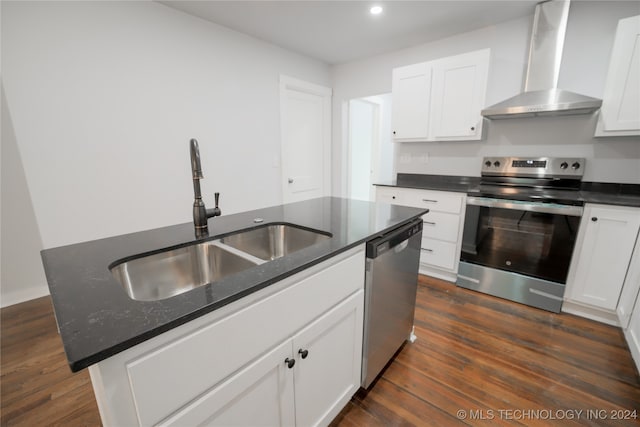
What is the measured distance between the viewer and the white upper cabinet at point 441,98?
2516 millimetres

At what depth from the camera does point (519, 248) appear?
7.29ft

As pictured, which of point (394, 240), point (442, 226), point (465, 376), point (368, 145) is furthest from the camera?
point (368, 145)

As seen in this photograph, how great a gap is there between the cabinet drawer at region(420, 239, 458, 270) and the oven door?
104mm

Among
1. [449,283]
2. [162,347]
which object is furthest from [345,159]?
[162,347]

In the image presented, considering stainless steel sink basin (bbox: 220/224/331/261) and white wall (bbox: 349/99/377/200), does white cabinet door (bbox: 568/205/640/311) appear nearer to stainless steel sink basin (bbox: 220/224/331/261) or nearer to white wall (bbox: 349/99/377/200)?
stainless steel sink basin (bbox: 220/224/331/261)

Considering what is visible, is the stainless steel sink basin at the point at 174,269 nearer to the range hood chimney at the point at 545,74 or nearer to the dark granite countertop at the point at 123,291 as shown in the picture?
the dark granite countertop at the point at 123,291

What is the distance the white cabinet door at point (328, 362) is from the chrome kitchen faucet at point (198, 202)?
0.68 metres

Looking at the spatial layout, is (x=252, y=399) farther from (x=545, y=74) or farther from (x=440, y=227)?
(x=545, y=74)

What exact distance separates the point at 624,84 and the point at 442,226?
1.61 m

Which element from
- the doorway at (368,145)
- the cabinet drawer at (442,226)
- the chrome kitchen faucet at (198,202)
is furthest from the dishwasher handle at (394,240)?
the doorway at (368,145)

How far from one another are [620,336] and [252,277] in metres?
2.72

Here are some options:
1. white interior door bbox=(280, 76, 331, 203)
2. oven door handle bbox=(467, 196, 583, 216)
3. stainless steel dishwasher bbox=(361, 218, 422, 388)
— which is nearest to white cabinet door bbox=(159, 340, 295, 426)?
stainless steel dishwasher bbox=(361, 218, 422, 388)

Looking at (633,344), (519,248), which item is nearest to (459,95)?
(519,248)

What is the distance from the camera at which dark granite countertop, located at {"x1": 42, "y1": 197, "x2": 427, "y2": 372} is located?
0.55 m
